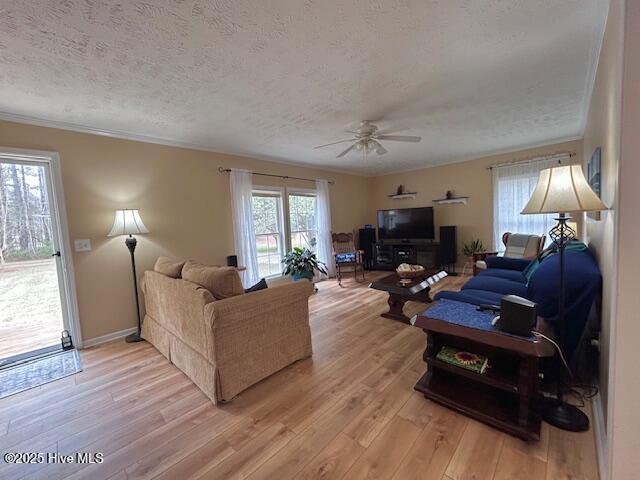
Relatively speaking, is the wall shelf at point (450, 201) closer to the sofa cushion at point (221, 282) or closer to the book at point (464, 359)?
the book at point (464, 359)

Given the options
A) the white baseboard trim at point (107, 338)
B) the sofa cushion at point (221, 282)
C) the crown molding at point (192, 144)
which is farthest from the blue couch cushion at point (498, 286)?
the white baseboard trim at point (107, 338)

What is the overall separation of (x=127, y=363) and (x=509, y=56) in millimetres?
4035

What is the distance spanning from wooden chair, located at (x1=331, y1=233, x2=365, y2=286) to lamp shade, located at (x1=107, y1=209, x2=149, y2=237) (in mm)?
3215

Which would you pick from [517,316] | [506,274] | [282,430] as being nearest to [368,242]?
[506,274]

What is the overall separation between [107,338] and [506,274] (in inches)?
181

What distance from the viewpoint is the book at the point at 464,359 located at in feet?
5.37

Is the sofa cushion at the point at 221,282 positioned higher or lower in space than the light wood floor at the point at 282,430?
higher

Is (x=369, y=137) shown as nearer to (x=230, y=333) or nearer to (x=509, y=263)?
(x=509, y=263)

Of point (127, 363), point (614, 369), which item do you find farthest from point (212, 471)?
point (614, 369)

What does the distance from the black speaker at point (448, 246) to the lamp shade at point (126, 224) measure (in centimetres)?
501

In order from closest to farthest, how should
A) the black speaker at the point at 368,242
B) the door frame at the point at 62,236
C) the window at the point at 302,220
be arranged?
the door frame at the point at 62,236 → the window at the point at 302,220 → the black speaker at the point at 368,242

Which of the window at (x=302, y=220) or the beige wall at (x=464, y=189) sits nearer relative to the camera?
the beige wall at (x=464, y=189)

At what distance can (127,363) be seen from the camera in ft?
8.22

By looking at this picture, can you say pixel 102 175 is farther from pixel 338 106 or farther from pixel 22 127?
pixel 338 106
